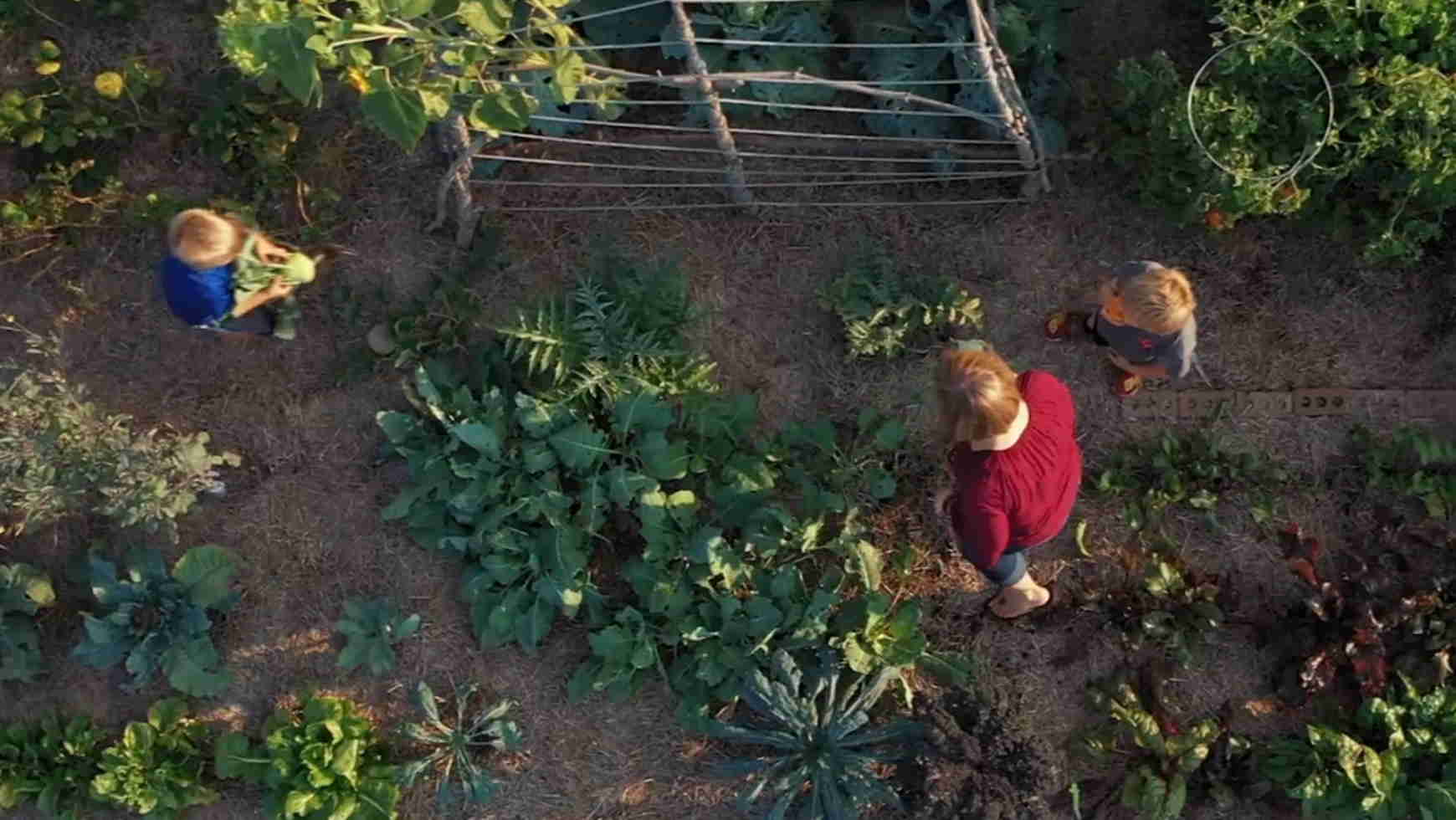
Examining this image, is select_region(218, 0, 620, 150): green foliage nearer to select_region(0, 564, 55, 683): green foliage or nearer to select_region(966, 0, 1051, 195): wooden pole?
select_region(966, 0, 1051, 195): wooden pole

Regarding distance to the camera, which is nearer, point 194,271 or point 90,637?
point 194,271

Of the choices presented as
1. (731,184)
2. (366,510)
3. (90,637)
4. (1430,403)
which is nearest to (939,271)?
(731,184)

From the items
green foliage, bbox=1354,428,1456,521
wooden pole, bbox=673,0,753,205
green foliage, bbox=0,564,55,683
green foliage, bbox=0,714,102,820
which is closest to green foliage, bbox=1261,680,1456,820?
green foliage, bbox=1354,428,1456,521

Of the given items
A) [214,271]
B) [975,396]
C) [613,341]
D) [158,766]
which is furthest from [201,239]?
[975,396]

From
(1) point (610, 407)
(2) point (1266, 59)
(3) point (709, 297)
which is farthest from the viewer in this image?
(3) point (709, 297)

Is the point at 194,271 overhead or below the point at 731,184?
overhead

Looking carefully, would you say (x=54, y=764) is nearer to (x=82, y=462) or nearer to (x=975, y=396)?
(x=82, y=462)

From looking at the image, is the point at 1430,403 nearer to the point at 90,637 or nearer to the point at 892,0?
the point at 892,0
